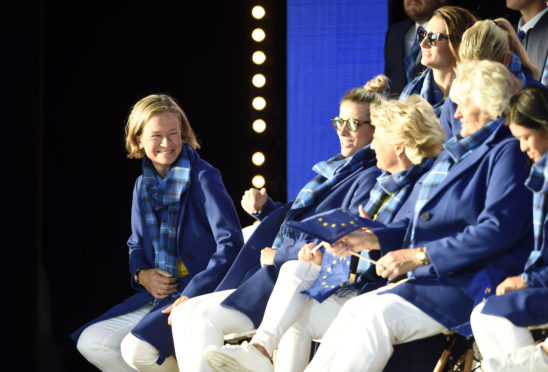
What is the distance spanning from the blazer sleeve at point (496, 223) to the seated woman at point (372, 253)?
0.41 m

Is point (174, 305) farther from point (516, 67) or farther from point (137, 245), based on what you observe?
point (516, 67)

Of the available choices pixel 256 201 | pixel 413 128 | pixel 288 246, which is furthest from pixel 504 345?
pixel 256 201

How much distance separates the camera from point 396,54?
457 centimetres

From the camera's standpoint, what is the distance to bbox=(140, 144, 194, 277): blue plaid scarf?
4117mm

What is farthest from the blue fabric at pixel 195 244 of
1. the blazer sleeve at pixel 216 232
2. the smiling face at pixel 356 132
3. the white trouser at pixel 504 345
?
the white trouser at pixel 504 345

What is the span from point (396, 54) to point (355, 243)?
170cm

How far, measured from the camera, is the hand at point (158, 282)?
160 inches

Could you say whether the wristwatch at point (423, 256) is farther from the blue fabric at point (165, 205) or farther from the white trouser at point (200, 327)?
the blue fabric at point (165, 205)

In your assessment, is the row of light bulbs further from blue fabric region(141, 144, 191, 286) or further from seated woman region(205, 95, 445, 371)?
seated woman region(205, 95, 445, 371)

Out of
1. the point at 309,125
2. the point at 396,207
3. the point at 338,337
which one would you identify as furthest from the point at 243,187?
the point at 338,337

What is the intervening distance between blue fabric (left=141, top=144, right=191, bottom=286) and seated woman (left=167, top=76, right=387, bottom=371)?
1.26 feet

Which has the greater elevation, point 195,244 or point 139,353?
point 195,244

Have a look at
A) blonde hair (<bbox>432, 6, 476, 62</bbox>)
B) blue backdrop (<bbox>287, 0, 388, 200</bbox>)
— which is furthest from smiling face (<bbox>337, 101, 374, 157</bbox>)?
blue backdrop (<bbox>287, 0, 388, 200</bbox>)

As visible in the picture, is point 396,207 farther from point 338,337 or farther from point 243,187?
point 243,187
